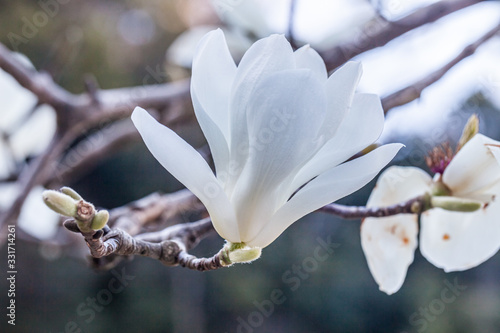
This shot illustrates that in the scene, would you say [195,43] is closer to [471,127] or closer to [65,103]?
[65,103]

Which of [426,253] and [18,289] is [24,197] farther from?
[18,289]

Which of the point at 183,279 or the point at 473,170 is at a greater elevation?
the point at 473,170

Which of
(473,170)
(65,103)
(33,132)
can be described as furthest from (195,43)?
(473,170)

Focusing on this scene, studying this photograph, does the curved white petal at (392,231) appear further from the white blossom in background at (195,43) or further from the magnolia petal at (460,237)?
A: the white blossom in background at (195,43)

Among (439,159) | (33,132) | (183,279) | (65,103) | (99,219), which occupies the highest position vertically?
(99,219)

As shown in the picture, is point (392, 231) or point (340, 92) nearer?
point (340, 92)

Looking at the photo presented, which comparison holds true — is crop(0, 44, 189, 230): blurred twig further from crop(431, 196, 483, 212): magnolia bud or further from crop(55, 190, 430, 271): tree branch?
crop(431, 196, 483, 212): magnolia bud

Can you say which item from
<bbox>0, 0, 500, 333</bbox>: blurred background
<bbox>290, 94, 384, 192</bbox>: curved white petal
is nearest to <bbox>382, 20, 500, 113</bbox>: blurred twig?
<bbox>290, 94, 384, 192</bbox>: curved white petal
